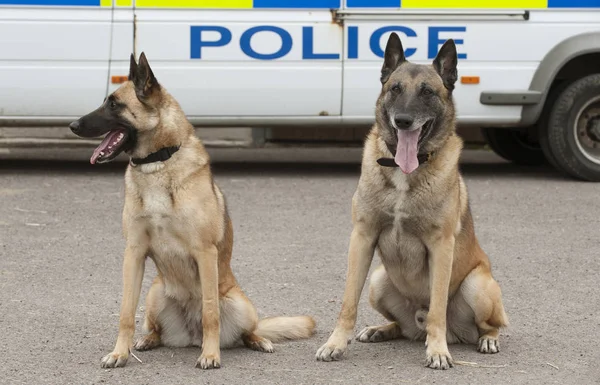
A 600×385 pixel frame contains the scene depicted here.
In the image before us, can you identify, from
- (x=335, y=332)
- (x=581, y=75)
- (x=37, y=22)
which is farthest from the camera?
(x=581, y=75)

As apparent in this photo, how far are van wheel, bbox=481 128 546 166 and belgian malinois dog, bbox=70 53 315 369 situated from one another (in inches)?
293

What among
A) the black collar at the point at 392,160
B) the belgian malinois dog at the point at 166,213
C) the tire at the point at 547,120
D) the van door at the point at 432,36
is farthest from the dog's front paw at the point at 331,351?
the tire at the point at 547,120

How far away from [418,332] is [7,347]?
6.29 feet

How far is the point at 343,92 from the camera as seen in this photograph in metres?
10.2

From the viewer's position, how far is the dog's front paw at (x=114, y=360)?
15.3 ft

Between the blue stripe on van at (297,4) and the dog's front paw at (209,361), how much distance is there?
19.1 ft

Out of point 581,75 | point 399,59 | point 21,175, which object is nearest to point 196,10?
point 21,175

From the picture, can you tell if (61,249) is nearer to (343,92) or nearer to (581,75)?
(343,92)

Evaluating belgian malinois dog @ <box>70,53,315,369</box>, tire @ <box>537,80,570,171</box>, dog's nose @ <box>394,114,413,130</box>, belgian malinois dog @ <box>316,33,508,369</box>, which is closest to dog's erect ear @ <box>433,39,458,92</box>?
belgian malinois dog @ <box>316,33,508,369</box>

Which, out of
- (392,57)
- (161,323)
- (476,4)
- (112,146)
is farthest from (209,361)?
(476,4)

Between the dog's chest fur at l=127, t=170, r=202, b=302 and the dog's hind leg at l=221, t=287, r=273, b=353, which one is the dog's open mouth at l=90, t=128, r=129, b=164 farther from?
the dog's hind leg at l=221, t=287, r=273, b=353

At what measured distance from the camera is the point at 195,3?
999 cm

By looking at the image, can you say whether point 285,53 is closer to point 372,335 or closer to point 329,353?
point 372,335

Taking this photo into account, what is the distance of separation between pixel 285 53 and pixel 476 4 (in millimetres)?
1842
